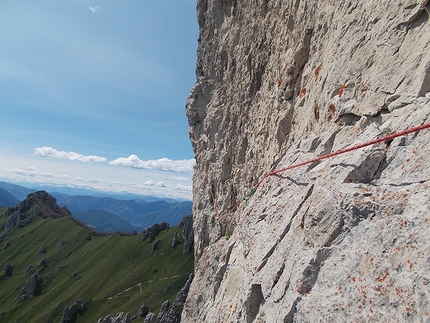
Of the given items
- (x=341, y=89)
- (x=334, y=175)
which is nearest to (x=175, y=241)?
(x=341, y=89)

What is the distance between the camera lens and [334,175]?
39.5 ft

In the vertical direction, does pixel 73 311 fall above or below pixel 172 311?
below

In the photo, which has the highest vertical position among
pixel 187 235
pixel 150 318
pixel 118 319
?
pixel 187 235

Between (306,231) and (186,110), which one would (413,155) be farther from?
(186,110)

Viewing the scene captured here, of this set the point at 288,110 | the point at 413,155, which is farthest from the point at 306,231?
the point at 288,110

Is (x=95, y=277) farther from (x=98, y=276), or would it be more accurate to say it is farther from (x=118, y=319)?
(x=118, y=319)

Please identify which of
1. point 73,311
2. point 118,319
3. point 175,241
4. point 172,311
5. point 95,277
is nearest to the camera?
point 172,311

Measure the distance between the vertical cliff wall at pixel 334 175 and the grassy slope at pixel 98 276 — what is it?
103 metres

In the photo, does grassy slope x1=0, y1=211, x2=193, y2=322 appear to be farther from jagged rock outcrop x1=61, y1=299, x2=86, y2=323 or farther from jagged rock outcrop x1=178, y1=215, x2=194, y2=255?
jagged rock outcrop x1=178, y1=215, x2=194, y2=255

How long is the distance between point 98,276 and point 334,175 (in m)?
160

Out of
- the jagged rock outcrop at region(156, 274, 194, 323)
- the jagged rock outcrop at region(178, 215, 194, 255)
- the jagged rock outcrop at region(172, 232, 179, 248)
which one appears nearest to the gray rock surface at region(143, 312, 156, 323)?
the jagged rock outcrop at region(156, 274, 194, 323)

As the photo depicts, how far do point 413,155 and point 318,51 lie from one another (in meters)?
12.4

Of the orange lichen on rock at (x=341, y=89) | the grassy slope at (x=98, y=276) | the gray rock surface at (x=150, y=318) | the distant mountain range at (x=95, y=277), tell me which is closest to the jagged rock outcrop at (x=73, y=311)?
the distant mountain range at (x=95, y=277)

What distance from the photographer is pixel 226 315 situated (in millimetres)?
17094
